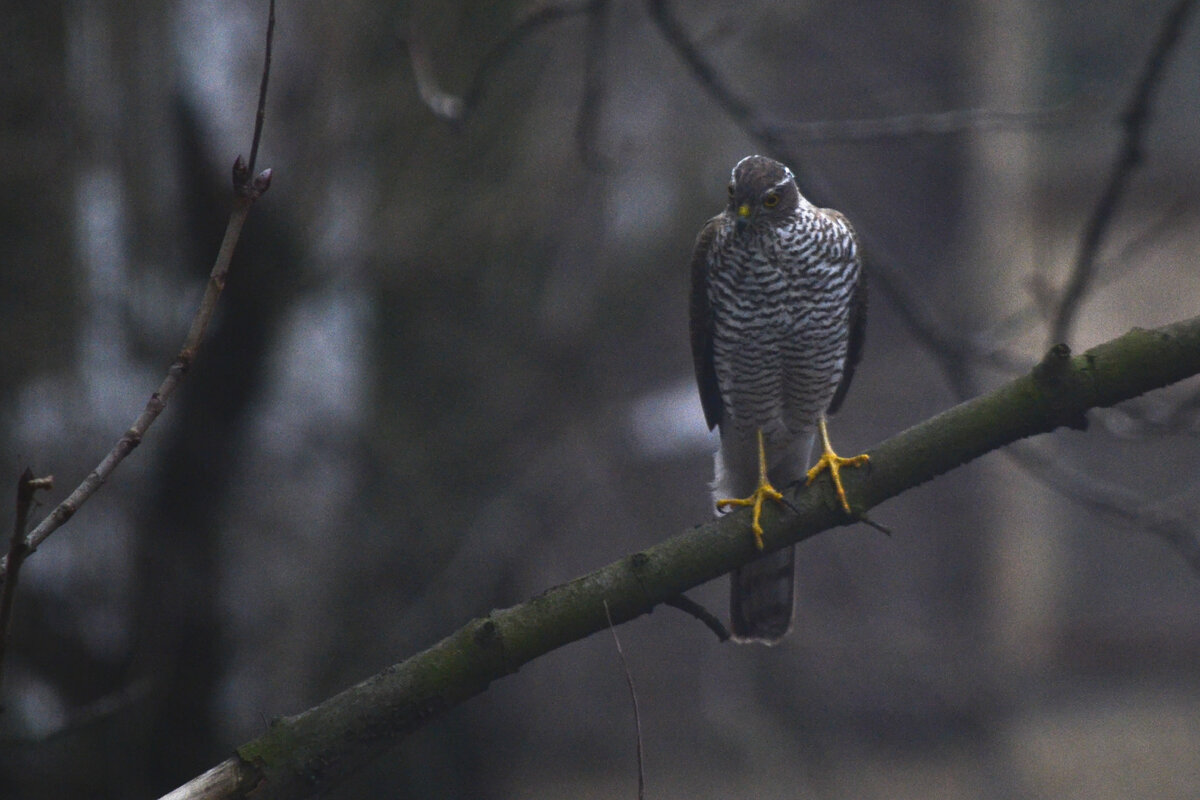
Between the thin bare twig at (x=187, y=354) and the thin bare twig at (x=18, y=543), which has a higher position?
the thin bare twig at (x=187, y=354)

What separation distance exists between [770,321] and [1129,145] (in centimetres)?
131

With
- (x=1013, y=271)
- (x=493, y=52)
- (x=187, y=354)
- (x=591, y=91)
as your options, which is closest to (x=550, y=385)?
(x=591, y=91)

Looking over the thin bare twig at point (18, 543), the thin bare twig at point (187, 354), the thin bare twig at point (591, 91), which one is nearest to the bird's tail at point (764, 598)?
the thin bare twig at point (591, 91)

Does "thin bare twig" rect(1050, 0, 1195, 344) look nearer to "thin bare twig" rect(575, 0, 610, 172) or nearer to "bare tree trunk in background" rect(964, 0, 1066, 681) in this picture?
"thin bare twig" rect(575, 0, 610, 172)

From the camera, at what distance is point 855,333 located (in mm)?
4281

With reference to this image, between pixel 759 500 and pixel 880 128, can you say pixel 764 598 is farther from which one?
pixel 880 128

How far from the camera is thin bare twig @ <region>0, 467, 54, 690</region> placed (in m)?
1.52

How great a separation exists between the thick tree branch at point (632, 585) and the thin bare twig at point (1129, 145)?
33 centimetres

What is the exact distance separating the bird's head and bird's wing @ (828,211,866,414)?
0.39m

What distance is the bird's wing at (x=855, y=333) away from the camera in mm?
4051

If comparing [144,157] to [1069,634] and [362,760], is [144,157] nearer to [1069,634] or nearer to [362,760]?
[362,760]

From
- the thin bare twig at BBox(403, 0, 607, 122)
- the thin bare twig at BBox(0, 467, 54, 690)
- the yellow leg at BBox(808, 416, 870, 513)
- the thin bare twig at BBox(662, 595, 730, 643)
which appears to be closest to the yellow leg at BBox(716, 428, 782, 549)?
the yellow leg at BBox(808, 416, 870, 513)

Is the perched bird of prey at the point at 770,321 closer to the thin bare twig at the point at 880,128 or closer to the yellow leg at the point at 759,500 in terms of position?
the yellow leg at the point at 759,500

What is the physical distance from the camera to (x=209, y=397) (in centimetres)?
549
